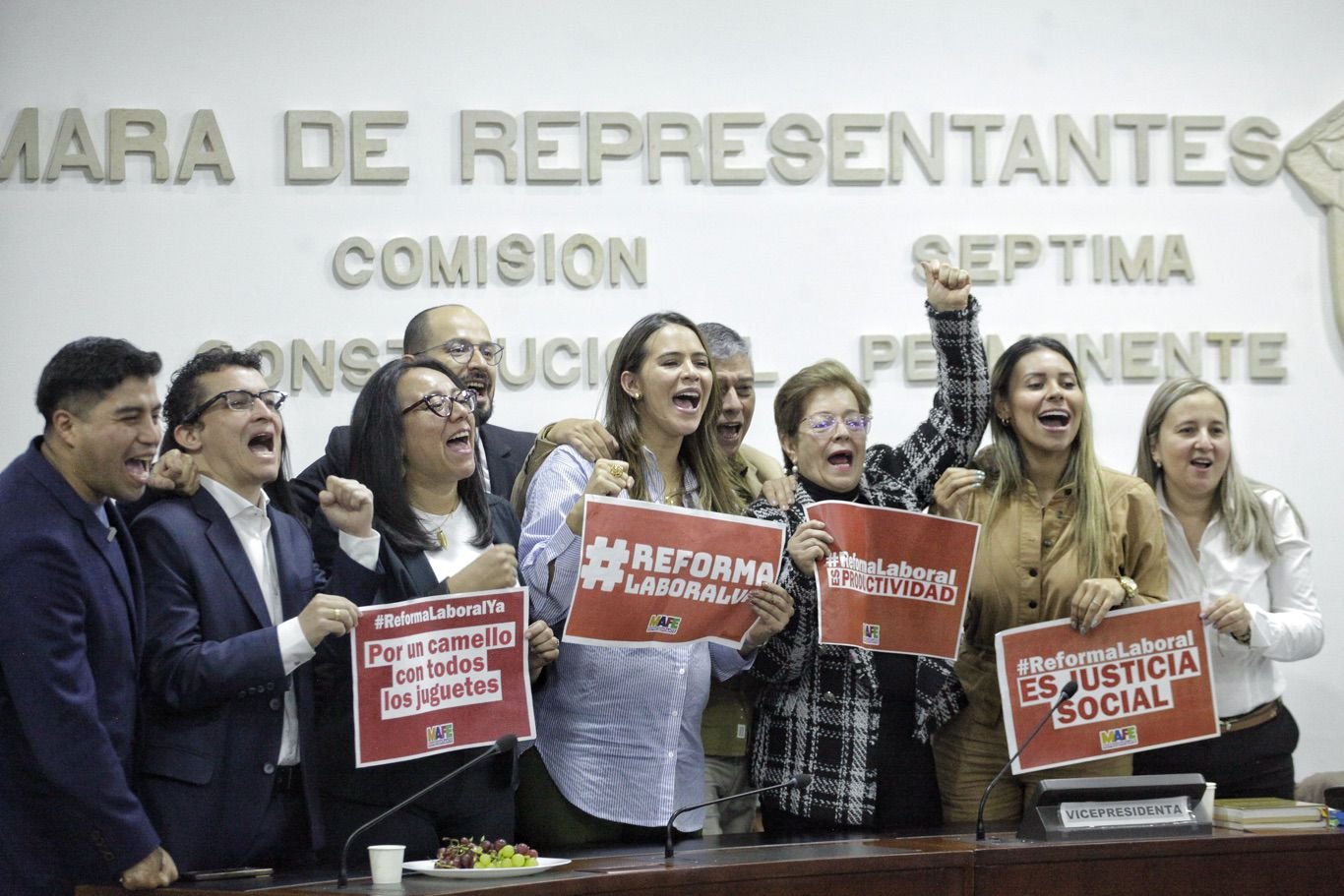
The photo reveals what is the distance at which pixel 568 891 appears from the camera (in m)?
2.64

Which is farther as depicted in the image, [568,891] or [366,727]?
[366,727]

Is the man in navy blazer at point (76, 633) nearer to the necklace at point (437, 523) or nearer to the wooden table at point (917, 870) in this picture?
the wooden table at point (917, 870)

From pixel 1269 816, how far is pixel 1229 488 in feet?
3.54

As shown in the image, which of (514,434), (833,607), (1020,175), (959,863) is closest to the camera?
(959,863)

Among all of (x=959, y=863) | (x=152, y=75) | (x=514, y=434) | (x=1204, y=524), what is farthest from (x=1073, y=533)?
(x=152, y=75)

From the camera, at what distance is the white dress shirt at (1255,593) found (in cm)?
390

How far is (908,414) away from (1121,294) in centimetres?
95

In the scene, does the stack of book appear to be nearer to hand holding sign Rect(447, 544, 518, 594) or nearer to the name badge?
the name badge

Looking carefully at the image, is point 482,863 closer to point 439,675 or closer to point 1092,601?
point 439,675

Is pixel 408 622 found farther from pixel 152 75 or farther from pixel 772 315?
pixel 152 75

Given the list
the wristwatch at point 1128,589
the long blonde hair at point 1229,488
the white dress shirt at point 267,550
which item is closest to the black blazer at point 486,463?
the white dress shirt at point 267,550

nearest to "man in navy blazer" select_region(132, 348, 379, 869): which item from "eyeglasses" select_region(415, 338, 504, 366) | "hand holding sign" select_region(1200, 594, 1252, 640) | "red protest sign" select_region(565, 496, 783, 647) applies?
"red protest sign" select_region(565, 496, 783, 647)

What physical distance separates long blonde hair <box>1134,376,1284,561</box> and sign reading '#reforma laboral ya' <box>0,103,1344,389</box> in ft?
4.49

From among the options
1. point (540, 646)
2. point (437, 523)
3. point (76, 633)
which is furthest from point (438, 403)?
point (76, 633)
